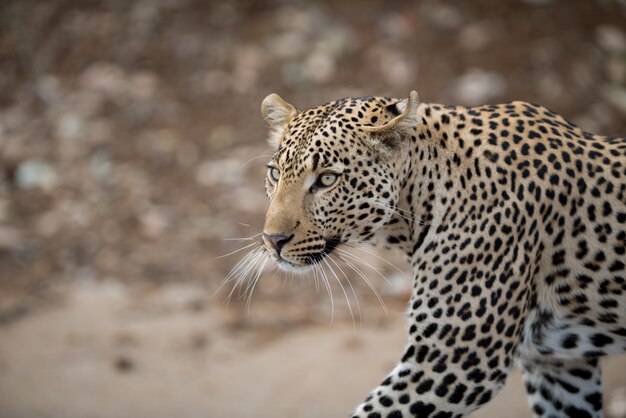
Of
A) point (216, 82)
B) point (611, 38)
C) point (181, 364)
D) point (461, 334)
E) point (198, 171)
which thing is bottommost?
point (461, 334)

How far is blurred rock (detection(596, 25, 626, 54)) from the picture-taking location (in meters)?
12.7

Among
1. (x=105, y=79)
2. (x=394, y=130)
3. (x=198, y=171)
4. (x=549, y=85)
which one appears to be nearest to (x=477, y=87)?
(x=549, y=85)

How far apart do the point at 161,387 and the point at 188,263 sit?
2.44 meters

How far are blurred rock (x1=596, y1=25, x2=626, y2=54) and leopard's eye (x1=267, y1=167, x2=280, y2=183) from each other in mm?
8839

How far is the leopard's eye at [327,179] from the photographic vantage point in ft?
17.0

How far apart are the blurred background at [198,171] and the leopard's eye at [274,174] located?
3.53 m

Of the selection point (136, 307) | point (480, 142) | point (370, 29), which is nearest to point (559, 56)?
point (370, 29)

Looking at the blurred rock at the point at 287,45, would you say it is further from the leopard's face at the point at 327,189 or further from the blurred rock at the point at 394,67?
the leopard's face at the point at 327,189

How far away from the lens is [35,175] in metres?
12.8

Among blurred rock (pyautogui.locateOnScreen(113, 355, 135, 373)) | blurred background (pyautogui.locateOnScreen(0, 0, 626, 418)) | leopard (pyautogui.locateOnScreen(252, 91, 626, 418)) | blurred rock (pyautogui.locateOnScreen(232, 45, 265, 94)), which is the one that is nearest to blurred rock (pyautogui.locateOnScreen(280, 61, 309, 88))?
blurred background (pyautogui.locateOnScreen(0, 0, 626, 418))

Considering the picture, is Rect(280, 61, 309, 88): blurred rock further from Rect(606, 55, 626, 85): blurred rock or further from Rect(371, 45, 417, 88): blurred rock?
Rect(606, 55, 626, 85): blurred rock

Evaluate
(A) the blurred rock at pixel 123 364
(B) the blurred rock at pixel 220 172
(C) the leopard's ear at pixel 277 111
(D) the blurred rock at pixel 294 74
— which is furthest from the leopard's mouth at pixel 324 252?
(D) the blurred rock at pixel 294 74

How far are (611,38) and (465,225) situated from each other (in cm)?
882

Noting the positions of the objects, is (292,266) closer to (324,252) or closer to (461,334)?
(324,252)
